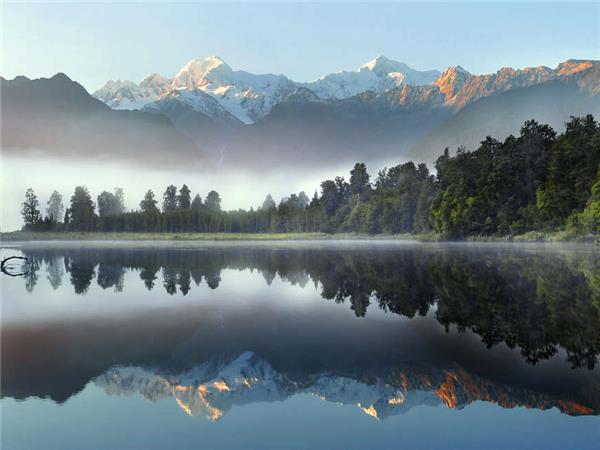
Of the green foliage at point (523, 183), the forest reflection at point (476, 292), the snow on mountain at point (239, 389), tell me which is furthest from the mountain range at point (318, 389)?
the green foliage at point (523, 183)

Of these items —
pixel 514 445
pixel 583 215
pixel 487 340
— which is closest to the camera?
pixel 514 445

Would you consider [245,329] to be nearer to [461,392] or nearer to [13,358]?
[13,358]

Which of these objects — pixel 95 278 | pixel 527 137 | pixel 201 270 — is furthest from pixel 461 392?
pixel 527 137

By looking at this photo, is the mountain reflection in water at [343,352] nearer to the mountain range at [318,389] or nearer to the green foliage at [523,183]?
the mountain range at [318,389]

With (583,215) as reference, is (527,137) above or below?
above

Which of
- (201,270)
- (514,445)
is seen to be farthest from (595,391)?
(201,270)

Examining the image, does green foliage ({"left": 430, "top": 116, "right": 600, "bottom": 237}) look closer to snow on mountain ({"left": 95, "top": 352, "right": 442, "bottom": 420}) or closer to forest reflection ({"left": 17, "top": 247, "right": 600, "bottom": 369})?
forest reflection ({"left": 17, "top": 247, "right": 600, "bottom": 369})

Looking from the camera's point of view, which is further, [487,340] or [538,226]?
[538,226]

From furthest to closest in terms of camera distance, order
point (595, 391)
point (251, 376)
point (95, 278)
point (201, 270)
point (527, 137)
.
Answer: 1. point (527, 137)
2. point (201, 270)
3. point (95, 278)
4. point (251, 376)
5. point (595, 391)

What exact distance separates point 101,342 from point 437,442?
12.3 m

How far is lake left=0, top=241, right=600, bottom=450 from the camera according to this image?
1022 centimetres

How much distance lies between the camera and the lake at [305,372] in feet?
33.5

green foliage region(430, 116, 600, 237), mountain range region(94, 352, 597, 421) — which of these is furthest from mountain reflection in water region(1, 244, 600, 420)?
green foliage region(430, 116, 600, 237)

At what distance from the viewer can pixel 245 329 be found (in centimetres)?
2027
